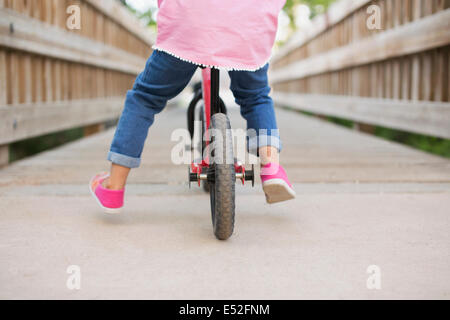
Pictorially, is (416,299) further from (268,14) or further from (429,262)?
(268,14)

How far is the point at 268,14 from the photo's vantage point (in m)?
1.71

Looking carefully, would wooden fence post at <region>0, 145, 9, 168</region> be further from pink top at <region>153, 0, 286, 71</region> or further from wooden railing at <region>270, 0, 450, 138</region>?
wooden railing at <region>270, 0, 450, 138</region>

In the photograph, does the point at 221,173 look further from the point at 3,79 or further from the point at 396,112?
the point at 396,112

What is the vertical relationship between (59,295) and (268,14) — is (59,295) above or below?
below

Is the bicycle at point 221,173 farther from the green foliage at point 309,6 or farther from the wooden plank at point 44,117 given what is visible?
the green foliage at point 309,6

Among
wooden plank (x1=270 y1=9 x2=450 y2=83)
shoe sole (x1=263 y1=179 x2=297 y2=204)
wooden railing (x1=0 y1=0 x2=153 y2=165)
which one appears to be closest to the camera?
shoe sole (x1=263 y1=179 x2=297 y2=204)

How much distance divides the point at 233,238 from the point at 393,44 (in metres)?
2.92

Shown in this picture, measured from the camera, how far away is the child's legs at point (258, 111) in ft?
6.16

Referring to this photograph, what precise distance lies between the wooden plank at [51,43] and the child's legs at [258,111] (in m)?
1.57

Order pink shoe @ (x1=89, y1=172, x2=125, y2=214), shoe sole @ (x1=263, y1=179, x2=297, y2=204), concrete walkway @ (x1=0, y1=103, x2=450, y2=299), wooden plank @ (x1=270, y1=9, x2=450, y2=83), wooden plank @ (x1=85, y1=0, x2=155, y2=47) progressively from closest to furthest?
concrete walkway @ (x1=0, y1=103, x2=450, y2=299) → shoe sole @ (x1=263, y1=179, x2=297, y2=204) → pink shoe @ (x1=89, y1=172, x2=125, y2=214) → wooden plank @ (x1=270, y1=9, x2=450, y2=83) → wooden plank @ (x1=85, y1=0, x2=155, y2=47)

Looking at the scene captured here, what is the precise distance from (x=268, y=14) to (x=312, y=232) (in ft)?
2.30

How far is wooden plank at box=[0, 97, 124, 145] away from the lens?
9.90ft

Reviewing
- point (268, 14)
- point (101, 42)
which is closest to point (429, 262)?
point (268, 14)

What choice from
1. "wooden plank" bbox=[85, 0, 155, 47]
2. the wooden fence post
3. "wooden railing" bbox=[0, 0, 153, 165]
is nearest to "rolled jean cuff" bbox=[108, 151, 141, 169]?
"wooden railing" bbox=[0, 0, 153, 165]
